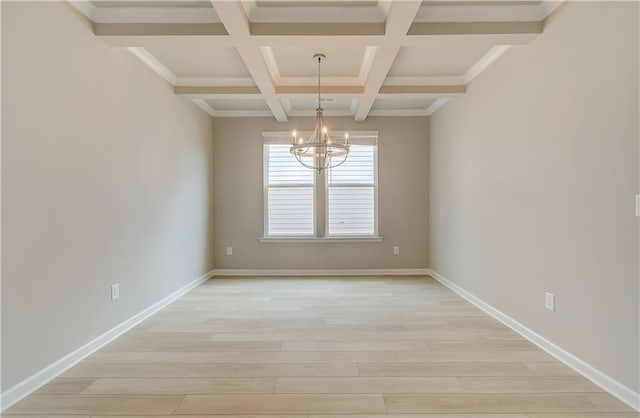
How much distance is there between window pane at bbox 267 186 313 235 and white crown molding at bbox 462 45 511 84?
8.38ft

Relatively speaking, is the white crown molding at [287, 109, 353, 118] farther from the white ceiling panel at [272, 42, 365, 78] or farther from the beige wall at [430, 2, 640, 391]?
the beige wall at [430, 2, 640, 391]

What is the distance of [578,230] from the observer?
208 centimetres

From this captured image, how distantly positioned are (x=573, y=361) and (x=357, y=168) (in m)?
3.46

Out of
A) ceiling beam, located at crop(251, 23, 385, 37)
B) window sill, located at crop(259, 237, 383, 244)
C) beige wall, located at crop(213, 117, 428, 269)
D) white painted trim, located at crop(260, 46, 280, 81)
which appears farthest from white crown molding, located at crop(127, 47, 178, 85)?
window sill, located at crop(259, 237, 383, 244)

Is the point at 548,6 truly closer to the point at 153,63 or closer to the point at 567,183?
the point at 567,183

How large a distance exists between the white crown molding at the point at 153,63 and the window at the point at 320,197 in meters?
1.71

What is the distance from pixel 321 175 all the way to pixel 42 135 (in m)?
3.46

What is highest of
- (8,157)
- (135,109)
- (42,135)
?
(135,109)

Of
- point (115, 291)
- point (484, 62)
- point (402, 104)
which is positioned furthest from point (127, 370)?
point (402, 104)

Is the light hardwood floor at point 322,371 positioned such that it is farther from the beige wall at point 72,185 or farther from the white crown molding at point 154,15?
the white crown molding at point 154,15

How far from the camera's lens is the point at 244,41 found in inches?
100

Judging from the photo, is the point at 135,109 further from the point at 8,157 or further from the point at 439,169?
the point at 439,169

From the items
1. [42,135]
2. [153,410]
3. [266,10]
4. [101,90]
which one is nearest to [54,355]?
[153,410]

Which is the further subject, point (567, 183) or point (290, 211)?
point (290, 211)
